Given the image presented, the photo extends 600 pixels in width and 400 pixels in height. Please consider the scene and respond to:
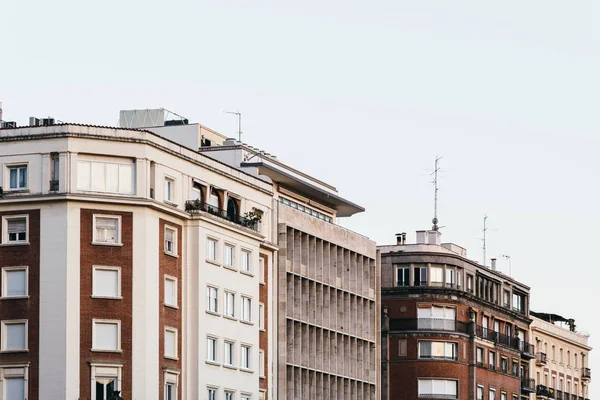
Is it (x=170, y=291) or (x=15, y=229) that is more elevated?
(x=15, y=229)

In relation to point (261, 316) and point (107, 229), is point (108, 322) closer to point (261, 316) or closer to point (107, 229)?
point (107, 229)

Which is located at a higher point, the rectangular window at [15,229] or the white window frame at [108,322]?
the rectangular window at [15,229]

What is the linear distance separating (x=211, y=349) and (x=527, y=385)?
6665 centimetres

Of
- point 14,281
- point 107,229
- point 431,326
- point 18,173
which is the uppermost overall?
point 18,173

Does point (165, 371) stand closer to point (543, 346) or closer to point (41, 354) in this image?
point (41, 354)

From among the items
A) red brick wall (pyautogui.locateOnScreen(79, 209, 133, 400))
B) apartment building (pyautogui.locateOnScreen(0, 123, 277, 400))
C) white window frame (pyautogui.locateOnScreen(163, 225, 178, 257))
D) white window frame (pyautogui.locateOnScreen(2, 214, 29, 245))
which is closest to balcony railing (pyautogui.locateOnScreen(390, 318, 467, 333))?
apartment building (pyautogui.locateOnScreen(0, 123, 277, 400))

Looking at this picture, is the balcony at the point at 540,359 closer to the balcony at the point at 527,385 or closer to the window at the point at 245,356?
the balcony at the point at 527,385

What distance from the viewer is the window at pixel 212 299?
10244 centimetres

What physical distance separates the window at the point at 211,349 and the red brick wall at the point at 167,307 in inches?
92.9

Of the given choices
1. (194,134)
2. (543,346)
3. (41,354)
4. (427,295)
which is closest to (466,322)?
(427,295)

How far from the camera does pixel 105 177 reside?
97812 millimetres

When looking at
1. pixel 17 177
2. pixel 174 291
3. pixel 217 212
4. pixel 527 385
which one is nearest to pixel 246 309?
pixel 217 212

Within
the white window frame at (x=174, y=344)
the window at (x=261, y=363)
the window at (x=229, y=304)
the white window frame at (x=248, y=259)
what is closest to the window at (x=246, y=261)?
the white window frame at (x=248, y=259)

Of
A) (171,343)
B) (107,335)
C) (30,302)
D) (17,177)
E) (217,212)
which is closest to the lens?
(107,335)
